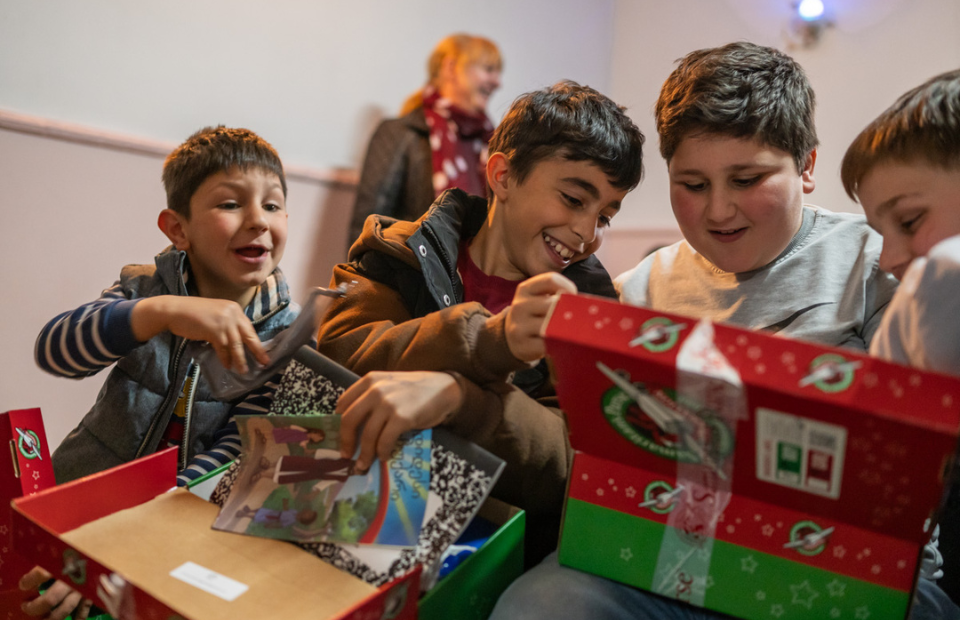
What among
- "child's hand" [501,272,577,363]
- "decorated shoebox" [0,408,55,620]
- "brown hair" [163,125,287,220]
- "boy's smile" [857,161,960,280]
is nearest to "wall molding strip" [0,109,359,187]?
"brown hair" [163,125,287,220]

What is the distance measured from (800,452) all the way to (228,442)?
0.76 metres

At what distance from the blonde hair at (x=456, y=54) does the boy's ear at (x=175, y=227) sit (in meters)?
1.46

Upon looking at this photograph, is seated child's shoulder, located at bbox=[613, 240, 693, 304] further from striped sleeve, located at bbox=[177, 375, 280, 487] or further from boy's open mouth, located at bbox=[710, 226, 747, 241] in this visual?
striped sleeve, located at bbox=[177, 375, 280, 487]

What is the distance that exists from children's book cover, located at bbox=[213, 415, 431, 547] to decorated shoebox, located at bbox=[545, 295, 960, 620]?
5.7 inches

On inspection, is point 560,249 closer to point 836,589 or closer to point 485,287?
point 485,287

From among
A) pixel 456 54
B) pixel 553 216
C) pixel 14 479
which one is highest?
pixel 456 54

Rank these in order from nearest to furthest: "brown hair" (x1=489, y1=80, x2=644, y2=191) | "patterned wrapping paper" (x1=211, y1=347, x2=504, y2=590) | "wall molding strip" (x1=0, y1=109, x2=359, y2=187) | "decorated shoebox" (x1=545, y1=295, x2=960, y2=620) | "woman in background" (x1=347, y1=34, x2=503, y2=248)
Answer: "decorated shoebox" (x1=545, y1=295, x2=960, y2=620), "patterned wrapping paper" (x1=211, y1=347, x2=504, y2=590), "brown hair" (x1=489, y1=80, x2=644, y2=191), "wall molding strip" (x1=0, y1=109, x2=359, y2=187), "woman in background" (x1=347, y1=34, x2=503, y2=248)

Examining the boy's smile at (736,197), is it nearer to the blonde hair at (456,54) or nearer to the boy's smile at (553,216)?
the boy's smile at (553,216)

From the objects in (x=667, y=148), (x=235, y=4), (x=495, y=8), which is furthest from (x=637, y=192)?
(x=667, y=148)

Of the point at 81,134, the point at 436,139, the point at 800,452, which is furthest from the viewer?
the point at 436,139

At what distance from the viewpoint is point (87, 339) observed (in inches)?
37.1

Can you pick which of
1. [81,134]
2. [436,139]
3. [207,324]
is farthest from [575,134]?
[436,139]

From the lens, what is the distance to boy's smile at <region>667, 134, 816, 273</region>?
3.00ft

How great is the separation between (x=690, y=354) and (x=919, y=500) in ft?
0.61
